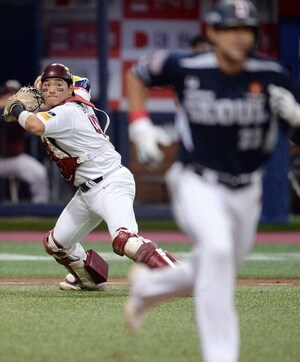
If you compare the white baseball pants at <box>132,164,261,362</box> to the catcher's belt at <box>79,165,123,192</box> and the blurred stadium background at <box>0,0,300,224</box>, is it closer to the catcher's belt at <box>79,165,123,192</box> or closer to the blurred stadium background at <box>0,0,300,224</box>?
the catcher's belt at <box>79,165,123,192</box>

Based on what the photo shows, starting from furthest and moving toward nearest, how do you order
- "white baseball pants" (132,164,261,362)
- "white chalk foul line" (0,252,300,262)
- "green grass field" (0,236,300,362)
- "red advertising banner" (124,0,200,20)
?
"red advertising banner" (124,0,200,20), "white chalk foul line" (0,252,300,262), "green grass field" (0,236,300,362), "white baseball pants" (132,164,261,362)

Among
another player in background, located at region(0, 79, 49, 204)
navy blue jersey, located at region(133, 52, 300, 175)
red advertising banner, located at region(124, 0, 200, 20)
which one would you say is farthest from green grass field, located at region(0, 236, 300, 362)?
red advertising banner, located at region(124, 0, 200, 20)

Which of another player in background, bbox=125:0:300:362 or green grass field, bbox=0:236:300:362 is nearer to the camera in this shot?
another player in background, bbox=125:0:300:362

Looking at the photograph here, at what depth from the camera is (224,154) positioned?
5703 mm

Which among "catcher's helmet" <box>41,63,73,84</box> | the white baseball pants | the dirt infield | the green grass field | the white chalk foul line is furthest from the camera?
the white chalk foul line

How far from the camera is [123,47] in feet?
58.2

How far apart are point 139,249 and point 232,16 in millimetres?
3108

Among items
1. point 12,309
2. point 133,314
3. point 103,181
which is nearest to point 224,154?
point 133,314

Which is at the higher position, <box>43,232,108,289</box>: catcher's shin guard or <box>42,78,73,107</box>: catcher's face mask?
<box>42,78,73,107</box>: catcher's face mask

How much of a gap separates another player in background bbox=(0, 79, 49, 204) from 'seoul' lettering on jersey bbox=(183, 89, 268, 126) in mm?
10606

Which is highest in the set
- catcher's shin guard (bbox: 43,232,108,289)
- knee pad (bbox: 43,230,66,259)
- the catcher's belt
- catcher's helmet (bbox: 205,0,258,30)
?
catcher's helmet (bbox: 205,0,258,30)

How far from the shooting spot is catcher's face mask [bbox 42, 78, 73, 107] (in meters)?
8.77

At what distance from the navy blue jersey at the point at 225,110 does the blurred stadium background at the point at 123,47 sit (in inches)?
412

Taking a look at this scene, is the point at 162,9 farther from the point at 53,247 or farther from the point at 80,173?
the point at 53,247
